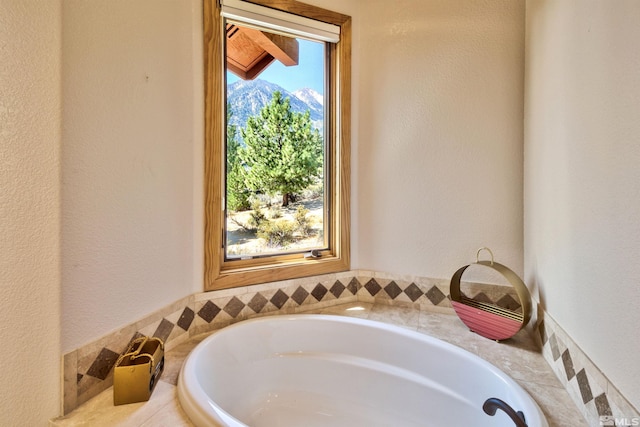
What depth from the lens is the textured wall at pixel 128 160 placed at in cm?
91

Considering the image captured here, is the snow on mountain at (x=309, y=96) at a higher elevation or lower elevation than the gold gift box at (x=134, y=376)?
higher

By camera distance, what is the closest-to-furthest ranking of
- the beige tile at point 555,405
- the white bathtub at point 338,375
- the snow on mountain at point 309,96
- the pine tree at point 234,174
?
the beige tile at point 555,405 < the white bathtub at point 338,375 < the pine tree at point 234,174 < the snow on mountain at point 309,96

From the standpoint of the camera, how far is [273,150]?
171cm

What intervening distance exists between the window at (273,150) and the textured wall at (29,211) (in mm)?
627

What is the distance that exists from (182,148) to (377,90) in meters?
1.18

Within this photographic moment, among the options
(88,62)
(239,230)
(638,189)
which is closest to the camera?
(638,189)

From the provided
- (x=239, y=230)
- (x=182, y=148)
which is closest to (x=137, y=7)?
(x=182, y=148)

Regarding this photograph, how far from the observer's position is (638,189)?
0.64m

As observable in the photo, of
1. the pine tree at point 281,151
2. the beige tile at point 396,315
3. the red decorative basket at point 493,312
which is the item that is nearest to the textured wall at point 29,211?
the pine tree at point 281,151

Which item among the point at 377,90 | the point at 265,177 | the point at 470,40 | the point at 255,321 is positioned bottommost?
the point at 255,321

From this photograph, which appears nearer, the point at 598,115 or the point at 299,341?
the point at 598,115

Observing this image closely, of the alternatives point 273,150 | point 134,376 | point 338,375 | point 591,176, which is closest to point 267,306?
point 338,375

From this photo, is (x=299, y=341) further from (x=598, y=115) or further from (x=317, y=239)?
(x=598, y=115)

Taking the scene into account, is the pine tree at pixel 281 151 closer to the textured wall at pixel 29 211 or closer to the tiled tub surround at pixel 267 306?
the tiled tub surround at pixel 267 306
